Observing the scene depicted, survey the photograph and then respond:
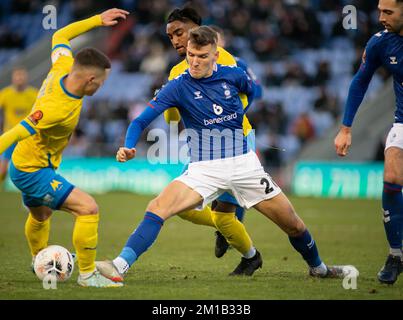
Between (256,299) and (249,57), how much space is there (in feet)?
58.9

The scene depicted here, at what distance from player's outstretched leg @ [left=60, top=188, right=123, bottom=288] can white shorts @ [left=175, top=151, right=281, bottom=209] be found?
87 centimetres

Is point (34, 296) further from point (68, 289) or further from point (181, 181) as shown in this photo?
point (181, 181)

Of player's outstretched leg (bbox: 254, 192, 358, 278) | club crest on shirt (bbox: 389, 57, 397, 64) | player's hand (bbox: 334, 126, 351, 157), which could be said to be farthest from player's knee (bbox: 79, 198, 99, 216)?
club crest on shirt (bbox: 389, 57, 397, 64)

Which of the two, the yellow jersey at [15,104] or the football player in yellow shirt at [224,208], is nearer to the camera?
the football player in yellow shirt at [224,208]

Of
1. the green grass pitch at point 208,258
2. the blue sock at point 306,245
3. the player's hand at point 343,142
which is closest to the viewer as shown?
the green grass pitch at point 208,258

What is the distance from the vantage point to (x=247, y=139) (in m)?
7.83

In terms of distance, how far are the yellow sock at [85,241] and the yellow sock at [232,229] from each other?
154 centimetres

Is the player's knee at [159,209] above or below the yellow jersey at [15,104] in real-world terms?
above

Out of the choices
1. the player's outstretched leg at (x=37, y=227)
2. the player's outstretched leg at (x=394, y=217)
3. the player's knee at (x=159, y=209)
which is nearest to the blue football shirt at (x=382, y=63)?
the player's outstretched leg at (x=394, y=217)

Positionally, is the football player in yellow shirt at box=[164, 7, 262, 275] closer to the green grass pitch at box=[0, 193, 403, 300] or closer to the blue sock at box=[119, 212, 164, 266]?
the green grass pitch at box=[0, 193, 403, 300]

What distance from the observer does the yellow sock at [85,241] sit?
7168 mm

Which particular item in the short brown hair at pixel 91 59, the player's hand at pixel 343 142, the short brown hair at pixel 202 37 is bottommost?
the player's hand at pixel 343 142

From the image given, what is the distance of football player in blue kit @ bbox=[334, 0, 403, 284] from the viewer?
24.8ft

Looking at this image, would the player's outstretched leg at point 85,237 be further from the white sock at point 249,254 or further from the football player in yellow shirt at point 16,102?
the football player in yellow shirt at point 16,102
